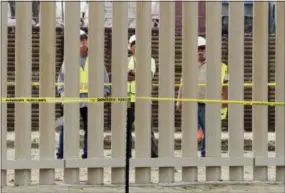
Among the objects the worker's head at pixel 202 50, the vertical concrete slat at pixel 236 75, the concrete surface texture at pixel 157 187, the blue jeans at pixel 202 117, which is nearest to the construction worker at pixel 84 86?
the concrete surface texture at pixel 157 187

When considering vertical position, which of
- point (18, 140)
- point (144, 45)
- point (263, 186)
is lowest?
point (263, 186)

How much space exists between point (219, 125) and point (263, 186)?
82 centimetres

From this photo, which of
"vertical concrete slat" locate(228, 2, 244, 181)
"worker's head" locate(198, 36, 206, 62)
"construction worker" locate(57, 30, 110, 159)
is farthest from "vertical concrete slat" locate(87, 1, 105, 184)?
"worker's head" locate(198, 36, 206, 62)

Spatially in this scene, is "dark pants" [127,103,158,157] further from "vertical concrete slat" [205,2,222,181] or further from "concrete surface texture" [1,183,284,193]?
"vertical concrete slat" [205,2,222,181]

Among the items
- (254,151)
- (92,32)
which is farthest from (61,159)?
(254,151)

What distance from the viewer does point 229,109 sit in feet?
28.6

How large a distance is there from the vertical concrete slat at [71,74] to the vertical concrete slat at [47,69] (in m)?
0.15

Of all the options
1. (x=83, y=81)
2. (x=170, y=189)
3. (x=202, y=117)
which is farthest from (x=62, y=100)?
(x=202, y=117)

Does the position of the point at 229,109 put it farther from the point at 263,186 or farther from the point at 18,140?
the point at 18,140

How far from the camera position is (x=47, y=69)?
27.0 feet

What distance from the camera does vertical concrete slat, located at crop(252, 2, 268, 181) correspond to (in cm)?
863

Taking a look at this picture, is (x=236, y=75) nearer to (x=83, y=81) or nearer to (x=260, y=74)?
(x=260, y=74)

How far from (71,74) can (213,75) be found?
1.48m

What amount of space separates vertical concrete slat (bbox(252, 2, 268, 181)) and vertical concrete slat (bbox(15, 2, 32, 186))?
2339 millimetres
